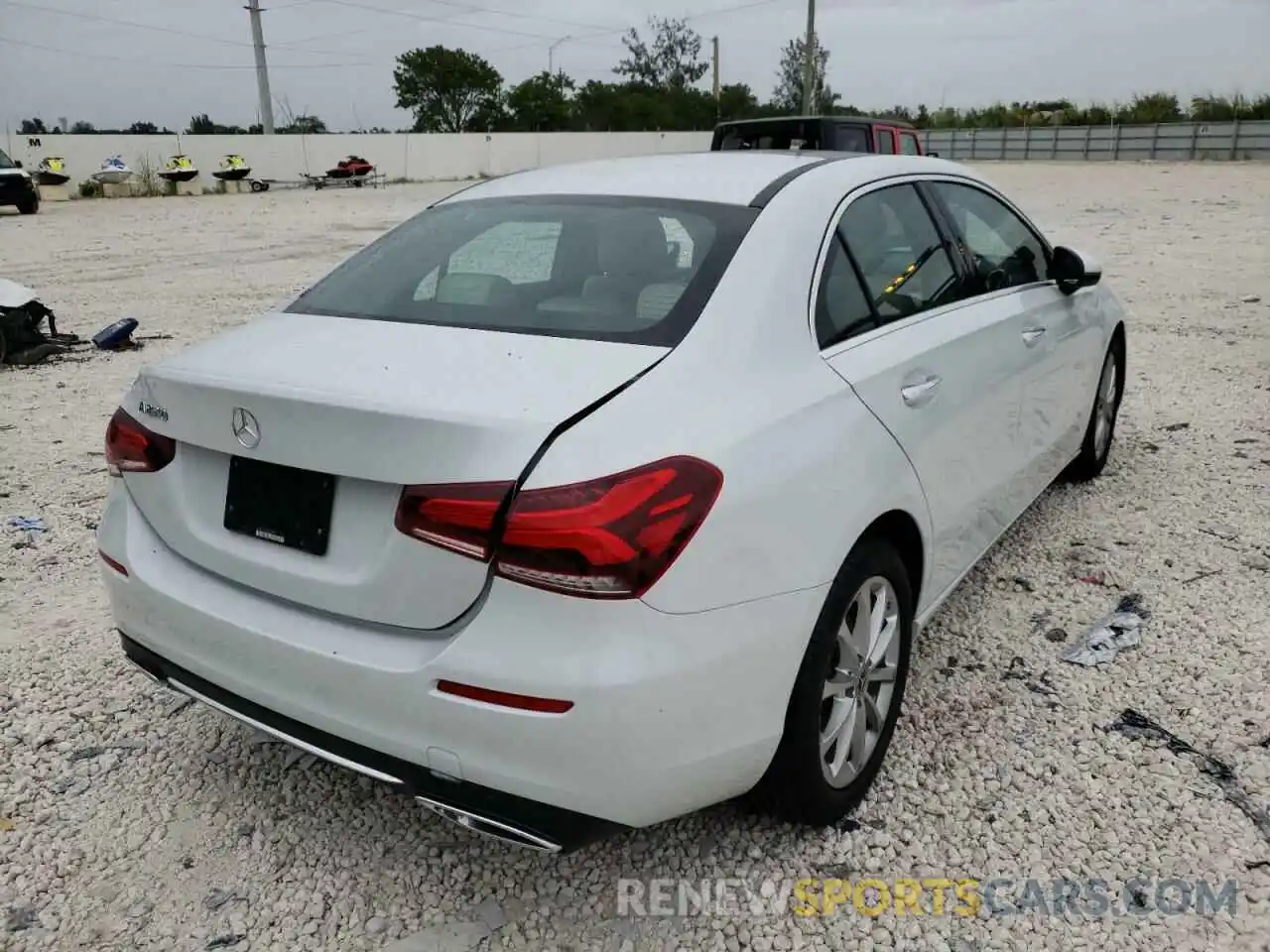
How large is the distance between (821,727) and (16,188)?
25.5 meters

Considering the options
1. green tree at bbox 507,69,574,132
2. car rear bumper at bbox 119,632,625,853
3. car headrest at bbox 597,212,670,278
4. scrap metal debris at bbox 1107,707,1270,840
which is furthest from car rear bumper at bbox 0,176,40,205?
green tree at bbox 507,69,574,132

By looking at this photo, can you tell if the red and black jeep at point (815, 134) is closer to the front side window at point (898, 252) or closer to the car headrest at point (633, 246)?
the front side window at point (898, 252)

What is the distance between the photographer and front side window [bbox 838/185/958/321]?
8.95 ft

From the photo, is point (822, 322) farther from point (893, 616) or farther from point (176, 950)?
point (176, 950)

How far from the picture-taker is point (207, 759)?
283 centimetres

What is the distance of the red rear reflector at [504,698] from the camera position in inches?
70.4

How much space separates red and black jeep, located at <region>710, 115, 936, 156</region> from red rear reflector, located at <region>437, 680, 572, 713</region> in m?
13.0

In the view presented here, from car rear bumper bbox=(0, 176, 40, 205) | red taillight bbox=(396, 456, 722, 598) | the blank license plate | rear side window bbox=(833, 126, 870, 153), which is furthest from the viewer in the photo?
car rear bumper bbox=(0, 176, 40, 205)

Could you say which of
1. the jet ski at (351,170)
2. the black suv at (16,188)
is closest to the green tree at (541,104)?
the jet ski at (351,170)

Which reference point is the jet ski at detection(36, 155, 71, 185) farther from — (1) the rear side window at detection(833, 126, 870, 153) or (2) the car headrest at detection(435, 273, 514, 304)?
(2) the car headrest at detection(435, 273, 514, 304)

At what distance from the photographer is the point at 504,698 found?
5.95 ft

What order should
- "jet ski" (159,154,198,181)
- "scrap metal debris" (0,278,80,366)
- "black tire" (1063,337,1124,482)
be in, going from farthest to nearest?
"jet ski" (159,154,198,181) → "scrap metal debris" (0,278,80,366) → "black tire" (1063,337,1124,482)

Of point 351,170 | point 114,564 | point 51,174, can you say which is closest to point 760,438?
point 114,564

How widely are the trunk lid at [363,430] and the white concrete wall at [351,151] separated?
1224 inches
